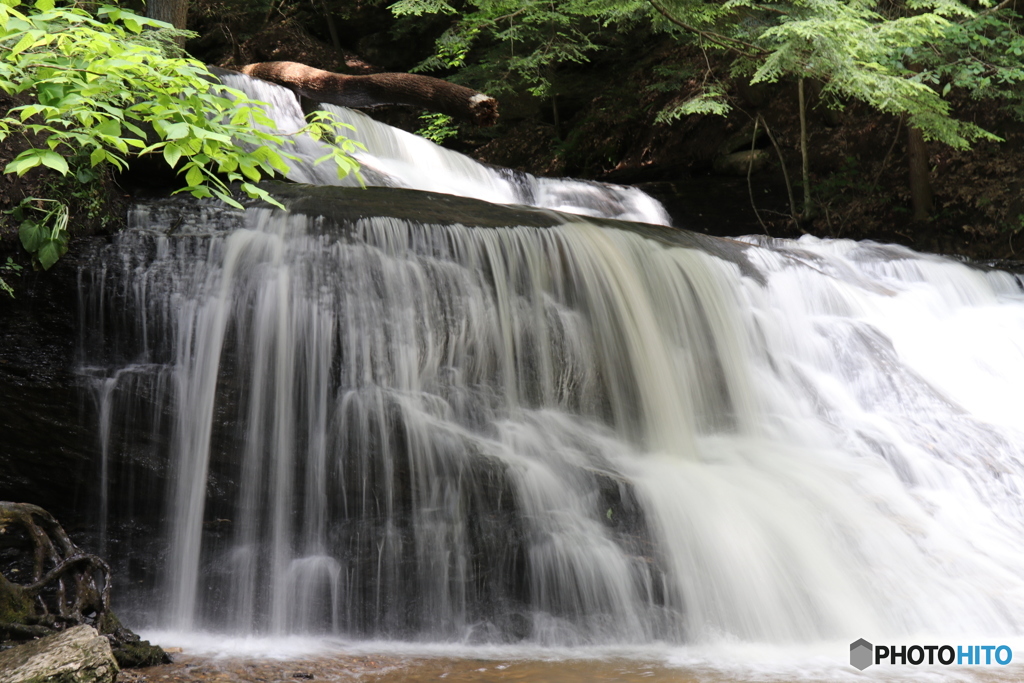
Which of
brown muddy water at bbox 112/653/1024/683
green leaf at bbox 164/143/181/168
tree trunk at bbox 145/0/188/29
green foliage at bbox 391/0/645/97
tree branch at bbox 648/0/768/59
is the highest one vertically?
green foliage at bbox 391/0/645/97

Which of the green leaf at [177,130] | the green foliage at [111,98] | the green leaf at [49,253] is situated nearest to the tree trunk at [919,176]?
the green foliage at [111,98]

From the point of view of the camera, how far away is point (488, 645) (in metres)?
3.86

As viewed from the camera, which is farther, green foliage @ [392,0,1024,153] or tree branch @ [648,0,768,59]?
tree branch @ [648,0,768,59]

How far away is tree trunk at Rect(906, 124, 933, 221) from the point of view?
10.9 m

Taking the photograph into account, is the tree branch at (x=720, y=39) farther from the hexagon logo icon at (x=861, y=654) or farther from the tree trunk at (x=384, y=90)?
the hexagon logo icon at (x=861, y=654)

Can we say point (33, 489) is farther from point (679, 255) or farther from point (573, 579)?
point (679, 255)

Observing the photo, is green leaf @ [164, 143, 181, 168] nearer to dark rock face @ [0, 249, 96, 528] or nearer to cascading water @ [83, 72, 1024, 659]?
cascading water @ [83, 72, 1024, 659]

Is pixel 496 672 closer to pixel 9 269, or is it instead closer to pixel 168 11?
pixel 9 269

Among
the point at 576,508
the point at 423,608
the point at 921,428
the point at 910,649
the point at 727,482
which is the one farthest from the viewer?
the point at 921,428

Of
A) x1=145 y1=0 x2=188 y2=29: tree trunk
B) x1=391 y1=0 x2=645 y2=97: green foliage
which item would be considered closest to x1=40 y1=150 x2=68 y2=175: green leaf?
x1=145 y1=0 x2=188 y2=29: tree trunk

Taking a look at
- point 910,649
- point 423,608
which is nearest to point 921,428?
point 910,649

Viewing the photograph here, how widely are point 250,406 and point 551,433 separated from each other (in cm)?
180

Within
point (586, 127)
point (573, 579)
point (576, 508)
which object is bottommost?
point (573, 579)

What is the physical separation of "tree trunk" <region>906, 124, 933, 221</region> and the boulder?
37.4ft
